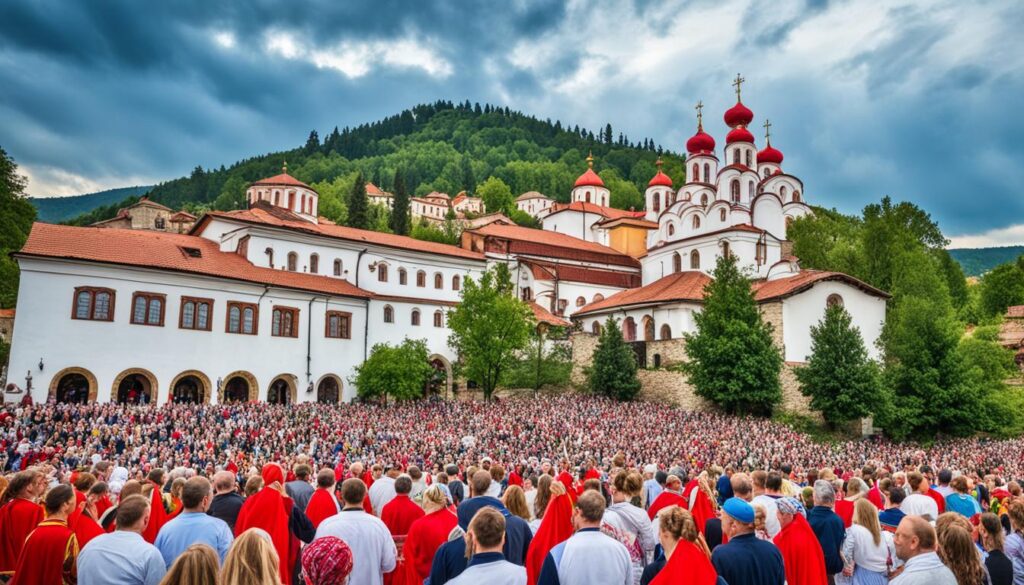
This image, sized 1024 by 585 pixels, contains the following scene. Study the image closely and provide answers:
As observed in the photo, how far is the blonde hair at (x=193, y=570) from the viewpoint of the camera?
349cm

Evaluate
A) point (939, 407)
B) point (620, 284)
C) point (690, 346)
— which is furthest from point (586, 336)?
point (939, 407)

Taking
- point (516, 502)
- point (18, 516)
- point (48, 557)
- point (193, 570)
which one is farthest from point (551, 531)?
point (18, 516)

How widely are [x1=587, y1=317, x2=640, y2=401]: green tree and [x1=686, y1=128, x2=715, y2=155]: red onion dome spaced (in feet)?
81.1

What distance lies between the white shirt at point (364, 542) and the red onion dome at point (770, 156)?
5731 centimetres

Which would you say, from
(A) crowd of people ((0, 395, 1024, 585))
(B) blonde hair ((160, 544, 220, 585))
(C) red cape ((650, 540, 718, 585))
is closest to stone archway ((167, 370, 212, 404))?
(A) crowd of people ((0, 395, 1024, 585))

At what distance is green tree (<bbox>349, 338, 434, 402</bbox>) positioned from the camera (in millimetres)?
37719

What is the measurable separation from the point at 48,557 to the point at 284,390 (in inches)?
1361

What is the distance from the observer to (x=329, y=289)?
40.7 metres

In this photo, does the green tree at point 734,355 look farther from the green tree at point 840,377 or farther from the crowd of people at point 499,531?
the crowd of people at point 499,531

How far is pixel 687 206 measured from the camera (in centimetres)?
5150

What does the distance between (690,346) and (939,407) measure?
11.9 metres

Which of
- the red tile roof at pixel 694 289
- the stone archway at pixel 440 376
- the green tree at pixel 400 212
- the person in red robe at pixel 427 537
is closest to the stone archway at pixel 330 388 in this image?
the stone archway at pixel 440 376

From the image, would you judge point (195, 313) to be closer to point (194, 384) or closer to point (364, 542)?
point (194, 384)

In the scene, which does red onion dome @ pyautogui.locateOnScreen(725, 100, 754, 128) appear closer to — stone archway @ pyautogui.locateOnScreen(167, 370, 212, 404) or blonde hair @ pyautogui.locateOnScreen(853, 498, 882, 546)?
stone archway @ pyautogui.locateOnScreen(167, 370, 212, 404)
